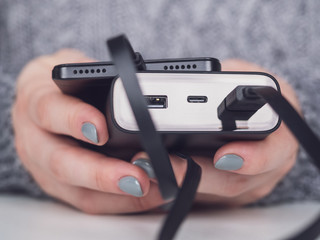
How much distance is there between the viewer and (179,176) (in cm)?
33

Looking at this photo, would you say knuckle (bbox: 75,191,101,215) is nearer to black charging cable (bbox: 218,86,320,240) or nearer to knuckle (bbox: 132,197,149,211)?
knuckle (bbox: 132,197,149,211)

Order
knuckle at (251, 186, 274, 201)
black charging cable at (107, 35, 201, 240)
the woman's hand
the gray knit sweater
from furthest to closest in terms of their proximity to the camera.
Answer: the gray knit sweater → knuckle at (251, 186, 274, 201) → the woman's hand → black charging cable at (107, 35, 201, 240)

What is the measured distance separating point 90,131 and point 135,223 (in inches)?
4.3

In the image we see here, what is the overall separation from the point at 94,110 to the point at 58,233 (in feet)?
0.36

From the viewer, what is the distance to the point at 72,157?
347mm

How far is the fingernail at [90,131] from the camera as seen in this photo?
28 cm

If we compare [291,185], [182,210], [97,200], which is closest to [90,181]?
[97,200]

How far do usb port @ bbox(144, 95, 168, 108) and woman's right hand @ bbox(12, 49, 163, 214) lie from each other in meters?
0.05

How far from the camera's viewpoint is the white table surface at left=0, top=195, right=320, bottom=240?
0.98 ft

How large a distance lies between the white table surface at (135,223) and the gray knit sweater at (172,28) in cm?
26

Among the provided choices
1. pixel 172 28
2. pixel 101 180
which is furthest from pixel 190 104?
pixel 172 28

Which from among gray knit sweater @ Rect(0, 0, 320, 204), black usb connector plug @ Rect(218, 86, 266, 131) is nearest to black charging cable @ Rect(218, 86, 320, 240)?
black usb connector plug @ Rect(218, 86, 266, 131)

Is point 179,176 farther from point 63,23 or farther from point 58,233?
point 63,23

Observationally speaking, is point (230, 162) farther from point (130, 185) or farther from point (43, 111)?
point (43, 111)
